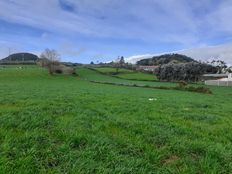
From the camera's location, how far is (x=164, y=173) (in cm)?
475

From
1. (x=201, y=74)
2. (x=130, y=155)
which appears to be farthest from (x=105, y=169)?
(x=201, y=74)

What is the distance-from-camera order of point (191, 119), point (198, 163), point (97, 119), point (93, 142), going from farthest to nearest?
point (191, 119) → point (97, 119) → point (93, 142) → point (198, 163)

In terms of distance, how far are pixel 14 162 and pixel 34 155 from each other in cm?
41

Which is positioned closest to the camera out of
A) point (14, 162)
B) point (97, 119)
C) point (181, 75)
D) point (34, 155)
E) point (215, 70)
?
point (14, 162)

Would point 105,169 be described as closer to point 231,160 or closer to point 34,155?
point 34,155

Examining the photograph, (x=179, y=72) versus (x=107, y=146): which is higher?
(x=179, y=72)

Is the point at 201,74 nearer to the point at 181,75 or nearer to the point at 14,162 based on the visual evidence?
the point at 181,75

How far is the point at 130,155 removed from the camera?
543 centimetres

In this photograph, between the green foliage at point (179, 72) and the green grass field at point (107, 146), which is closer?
the green grass field at point (107, 146)

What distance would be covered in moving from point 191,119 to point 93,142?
5289 millimetres

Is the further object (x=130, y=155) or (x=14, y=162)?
(x=130, y=155)

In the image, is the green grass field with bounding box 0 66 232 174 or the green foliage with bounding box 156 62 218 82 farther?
the green foliage with bounding box 156 62 218 82

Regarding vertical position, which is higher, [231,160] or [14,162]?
[14,162]

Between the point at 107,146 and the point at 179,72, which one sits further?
the point at 179,72
